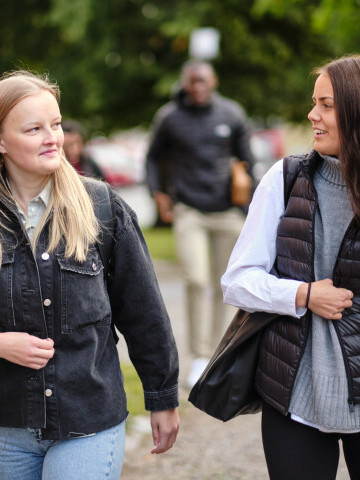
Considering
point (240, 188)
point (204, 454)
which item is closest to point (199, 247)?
point (240, 188)

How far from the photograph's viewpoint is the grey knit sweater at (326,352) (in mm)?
2717

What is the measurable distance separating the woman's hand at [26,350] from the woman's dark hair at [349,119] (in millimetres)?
1070

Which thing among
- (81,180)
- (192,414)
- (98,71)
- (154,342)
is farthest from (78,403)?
Answer: (98,71)

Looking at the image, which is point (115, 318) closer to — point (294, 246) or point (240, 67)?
point (294, 246)

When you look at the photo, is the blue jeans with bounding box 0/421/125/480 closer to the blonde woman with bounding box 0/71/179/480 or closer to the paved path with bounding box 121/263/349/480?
the blonde woman with bounding box 0/71/179/480

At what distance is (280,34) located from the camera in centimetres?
1684

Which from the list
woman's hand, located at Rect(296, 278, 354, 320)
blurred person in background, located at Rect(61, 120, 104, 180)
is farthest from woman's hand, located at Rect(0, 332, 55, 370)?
blurred person in background, located at Rect(61, 120, 104, 180)

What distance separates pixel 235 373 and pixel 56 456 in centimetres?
71

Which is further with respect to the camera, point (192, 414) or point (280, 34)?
point (280, 34)

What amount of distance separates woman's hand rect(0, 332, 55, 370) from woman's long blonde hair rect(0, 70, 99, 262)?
266 mm

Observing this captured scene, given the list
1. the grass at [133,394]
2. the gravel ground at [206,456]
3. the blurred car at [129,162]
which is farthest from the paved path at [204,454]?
the blurred car at [129,162]

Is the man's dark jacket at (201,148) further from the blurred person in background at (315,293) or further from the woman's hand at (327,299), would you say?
the woman's hand at (327,299)

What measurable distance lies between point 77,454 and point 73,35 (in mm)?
13349

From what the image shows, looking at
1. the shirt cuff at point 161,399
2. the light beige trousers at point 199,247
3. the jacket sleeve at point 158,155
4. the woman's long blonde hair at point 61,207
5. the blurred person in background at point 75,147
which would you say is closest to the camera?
the woman's long blonde hair at point 61,207
